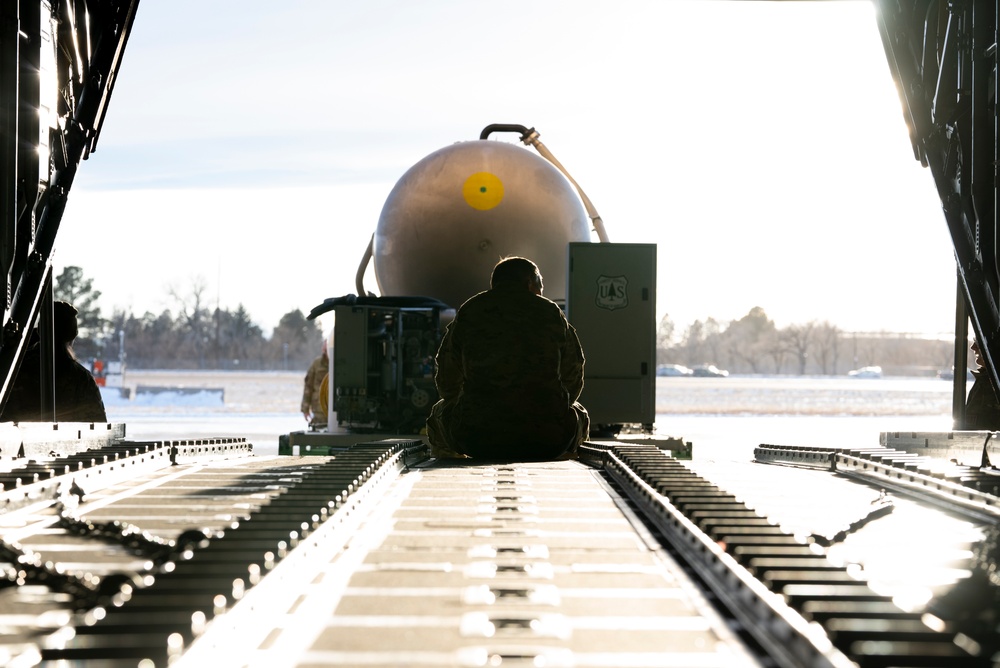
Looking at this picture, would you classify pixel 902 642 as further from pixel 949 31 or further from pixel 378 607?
pixel 949 31

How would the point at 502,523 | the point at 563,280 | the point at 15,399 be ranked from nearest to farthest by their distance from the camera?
the point at 502,523 → the point at 15,399 → the point at 563,280

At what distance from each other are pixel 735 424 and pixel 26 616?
2551cm

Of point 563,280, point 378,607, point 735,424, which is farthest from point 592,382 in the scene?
point 735,424

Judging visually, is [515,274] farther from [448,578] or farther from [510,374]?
[448,578]

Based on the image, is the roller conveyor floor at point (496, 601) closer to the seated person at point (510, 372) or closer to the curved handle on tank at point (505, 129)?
the seated person at point (510, 372)

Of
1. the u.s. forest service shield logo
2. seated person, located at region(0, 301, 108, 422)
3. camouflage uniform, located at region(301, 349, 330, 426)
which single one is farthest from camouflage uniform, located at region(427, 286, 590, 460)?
camouflage uniform, located at region(301, 349, 330, 426)

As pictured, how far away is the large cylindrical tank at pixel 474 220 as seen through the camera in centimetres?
1213

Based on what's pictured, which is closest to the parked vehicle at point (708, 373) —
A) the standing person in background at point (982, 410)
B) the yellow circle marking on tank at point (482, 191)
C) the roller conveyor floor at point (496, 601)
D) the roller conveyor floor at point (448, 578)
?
the yellow circle marking on tank at point (482, 191)

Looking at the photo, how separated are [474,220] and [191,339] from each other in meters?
68.7

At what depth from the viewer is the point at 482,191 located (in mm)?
12156

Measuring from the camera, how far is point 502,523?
4.39m

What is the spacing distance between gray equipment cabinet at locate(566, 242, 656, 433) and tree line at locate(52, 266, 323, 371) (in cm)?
5911

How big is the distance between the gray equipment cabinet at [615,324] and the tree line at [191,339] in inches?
2327

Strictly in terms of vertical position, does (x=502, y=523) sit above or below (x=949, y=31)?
below
